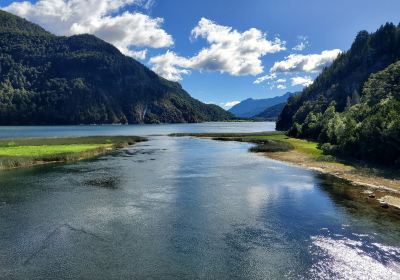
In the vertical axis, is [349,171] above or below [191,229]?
above

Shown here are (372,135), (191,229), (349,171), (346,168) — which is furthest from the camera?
(372,135)

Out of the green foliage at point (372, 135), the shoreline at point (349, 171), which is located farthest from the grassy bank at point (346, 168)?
the green foliage at point (372, 135)

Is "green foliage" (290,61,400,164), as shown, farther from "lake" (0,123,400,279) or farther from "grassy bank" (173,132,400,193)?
"lake" (0,123,400,279)

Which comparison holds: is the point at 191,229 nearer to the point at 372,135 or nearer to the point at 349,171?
the point at 349,171

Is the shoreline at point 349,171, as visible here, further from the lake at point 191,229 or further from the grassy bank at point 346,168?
the lake at point 191,229

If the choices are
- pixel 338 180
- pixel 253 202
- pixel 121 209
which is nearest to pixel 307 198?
pixel 253 202

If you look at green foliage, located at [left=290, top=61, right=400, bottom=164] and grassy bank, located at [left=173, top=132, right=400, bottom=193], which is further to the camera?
green foliage, located at [left=290, top=61, right=400, bottom=164]

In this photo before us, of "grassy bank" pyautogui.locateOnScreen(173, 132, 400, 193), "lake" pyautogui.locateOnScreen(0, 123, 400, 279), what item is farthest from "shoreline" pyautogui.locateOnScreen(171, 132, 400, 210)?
"lake" pyautogui.locateOnScreen(0, 123, 400, 279)

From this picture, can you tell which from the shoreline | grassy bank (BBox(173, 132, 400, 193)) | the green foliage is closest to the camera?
the shoreline

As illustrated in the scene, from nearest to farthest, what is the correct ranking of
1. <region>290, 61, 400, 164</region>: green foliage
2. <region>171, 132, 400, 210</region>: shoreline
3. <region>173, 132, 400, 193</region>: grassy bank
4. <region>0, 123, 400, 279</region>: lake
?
<region>0, 123, 400, 279</region>: lake, <region>171, 132, 400, 210</region>: shoreline, <region>173, 132, 400, 193</region>: grassy bank, <region>290, 61, 400, 164</region>: green foliage

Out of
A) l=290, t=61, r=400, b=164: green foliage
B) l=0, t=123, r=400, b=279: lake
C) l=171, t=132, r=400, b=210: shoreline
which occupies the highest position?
l=290, t=61, r=400, b=164: green foliage

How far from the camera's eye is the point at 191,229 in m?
52.1

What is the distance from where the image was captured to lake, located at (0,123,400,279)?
129 feet

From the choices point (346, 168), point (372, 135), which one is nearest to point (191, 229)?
point (346, 168)
